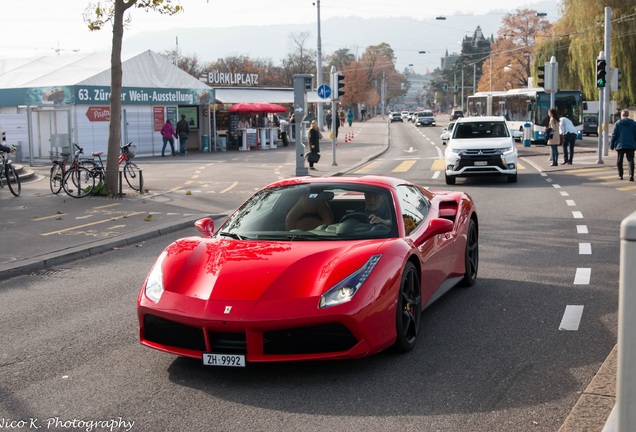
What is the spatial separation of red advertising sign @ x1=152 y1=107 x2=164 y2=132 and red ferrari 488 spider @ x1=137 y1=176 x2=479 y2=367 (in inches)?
1238

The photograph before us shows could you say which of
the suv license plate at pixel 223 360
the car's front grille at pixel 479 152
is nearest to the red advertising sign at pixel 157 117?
the car's front grille at pixel 479 152

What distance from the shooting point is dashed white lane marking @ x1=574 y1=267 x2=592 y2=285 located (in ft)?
28.1

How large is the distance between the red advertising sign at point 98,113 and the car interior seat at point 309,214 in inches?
1122

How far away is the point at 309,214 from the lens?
688 centimetres

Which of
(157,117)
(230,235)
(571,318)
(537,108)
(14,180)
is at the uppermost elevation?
(537,108)

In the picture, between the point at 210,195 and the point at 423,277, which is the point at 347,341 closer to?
the point at 423,277

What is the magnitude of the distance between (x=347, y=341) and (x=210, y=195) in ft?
48.6

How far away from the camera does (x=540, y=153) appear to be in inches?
1378

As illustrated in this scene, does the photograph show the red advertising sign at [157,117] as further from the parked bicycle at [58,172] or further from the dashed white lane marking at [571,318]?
the dashed white lane marking at [571,318]

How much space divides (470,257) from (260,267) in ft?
10.9

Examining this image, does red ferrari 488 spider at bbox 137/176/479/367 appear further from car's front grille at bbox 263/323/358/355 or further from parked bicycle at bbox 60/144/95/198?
parked bicycle at bbox 60/144/95/198

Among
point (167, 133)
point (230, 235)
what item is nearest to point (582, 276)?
point (230, 235)

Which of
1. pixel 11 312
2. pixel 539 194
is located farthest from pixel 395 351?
pixel 539 194

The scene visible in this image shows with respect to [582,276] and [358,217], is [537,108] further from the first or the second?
[358,217]
